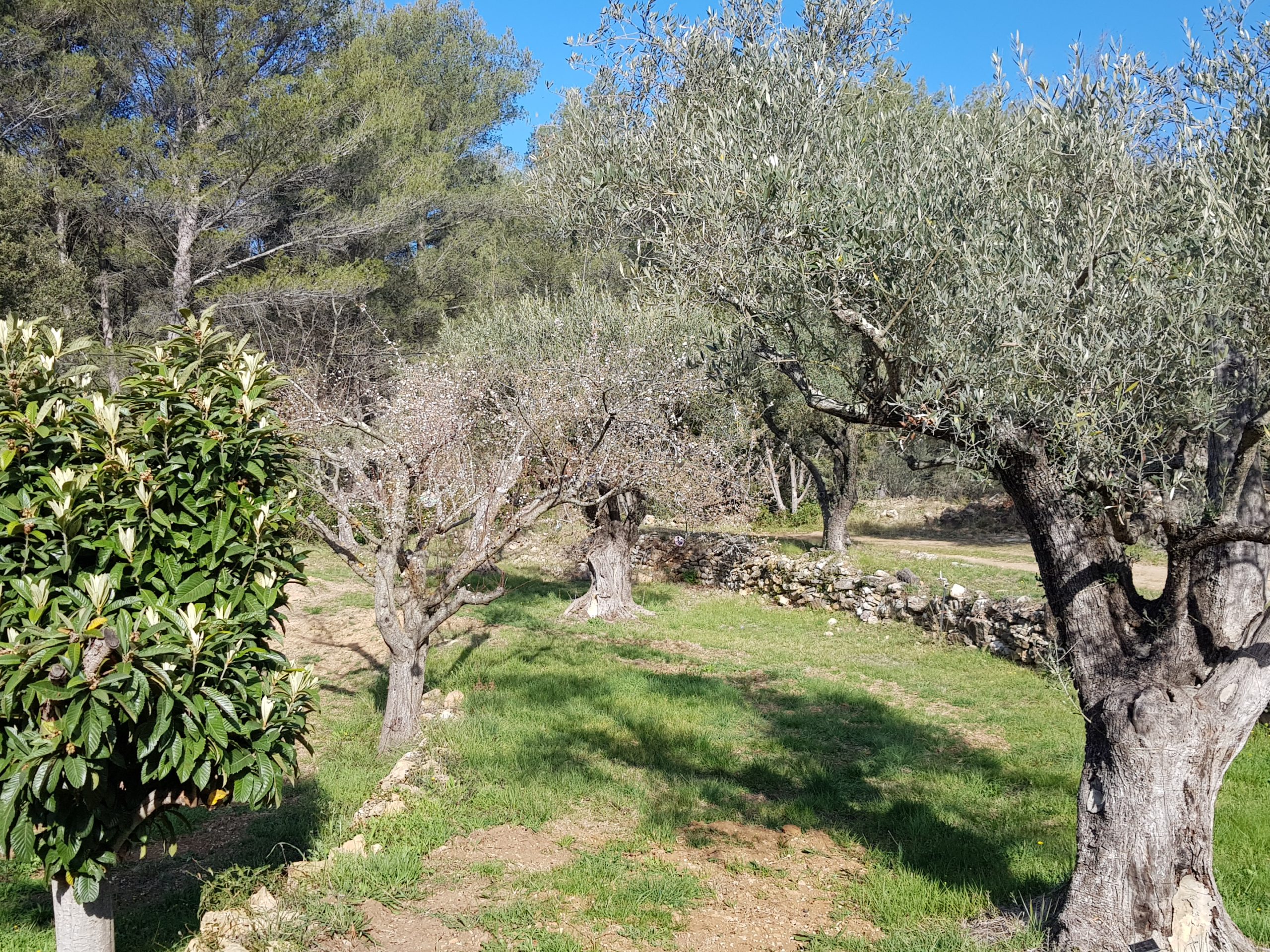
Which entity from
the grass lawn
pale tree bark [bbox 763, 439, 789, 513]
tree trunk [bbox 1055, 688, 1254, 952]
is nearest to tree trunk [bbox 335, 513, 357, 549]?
the grass lawn

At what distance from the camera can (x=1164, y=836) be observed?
5.07 metres

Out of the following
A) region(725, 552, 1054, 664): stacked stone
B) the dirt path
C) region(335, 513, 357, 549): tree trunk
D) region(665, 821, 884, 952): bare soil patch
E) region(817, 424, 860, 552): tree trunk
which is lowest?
region(665, 821, 884, 952): bare soil patch

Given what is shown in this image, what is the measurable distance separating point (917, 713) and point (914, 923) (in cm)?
597

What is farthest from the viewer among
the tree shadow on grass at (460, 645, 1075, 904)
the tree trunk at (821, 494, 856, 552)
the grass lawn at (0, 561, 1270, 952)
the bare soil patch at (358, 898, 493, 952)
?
the tree trunk at (821, 494, 856, 552)

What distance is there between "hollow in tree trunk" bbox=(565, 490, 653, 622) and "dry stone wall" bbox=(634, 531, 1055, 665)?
3.91m

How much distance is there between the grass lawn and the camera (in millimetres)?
6305

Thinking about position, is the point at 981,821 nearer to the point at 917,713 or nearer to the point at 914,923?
the point at 914,923

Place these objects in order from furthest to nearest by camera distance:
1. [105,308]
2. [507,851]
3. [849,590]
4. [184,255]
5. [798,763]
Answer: [105,308]
[184,255]
[849,590]
[798,763]
[507,851]

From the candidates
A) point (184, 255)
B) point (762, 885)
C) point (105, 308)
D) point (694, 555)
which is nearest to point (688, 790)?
point (762, 885)

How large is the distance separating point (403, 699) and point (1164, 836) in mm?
7544

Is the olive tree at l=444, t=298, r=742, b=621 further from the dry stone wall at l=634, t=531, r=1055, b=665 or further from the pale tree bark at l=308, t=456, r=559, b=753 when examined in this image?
the pale tree bark at l=308, t=456, r=559, b=753

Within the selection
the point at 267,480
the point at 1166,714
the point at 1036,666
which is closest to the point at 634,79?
the point at 267,480

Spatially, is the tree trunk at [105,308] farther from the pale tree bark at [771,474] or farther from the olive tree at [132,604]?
the olive tree at [132,604]

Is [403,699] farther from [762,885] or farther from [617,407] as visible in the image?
[617,407]
